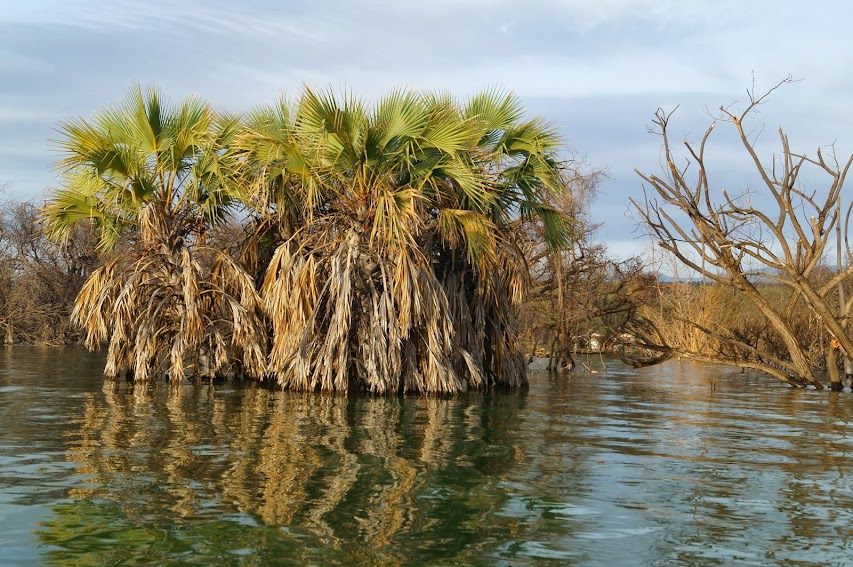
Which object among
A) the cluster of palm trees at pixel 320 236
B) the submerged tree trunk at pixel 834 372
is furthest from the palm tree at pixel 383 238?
the submerged tree trunk at pixel 834 372

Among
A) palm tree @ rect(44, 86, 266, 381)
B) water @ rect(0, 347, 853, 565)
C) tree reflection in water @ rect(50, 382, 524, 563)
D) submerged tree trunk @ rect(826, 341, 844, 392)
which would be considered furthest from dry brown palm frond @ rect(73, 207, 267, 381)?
submerged tree trunk @ rect(826, 341, 844, 392)

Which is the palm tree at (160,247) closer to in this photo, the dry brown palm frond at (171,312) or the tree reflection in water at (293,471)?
the dry brown palm frond at (171,312)

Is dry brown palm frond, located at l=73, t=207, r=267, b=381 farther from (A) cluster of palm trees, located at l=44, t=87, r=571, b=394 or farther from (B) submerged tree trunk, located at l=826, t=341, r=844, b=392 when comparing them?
(B) submerged tree trunk, located at l=826, t=341, r=844, b=392

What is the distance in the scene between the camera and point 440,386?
14477 mm

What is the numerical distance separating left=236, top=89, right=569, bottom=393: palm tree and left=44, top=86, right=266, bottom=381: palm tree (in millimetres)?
756

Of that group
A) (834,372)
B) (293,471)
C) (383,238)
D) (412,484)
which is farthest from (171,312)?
(834,372)

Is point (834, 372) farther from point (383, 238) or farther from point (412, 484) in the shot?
point (412, 484)

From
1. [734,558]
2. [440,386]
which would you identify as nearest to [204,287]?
[440,386]

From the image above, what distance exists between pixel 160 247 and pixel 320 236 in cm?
296

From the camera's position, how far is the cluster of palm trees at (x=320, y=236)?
563 inches

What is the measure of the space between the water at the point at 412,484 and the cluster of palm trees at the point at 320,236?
1841 millimetres

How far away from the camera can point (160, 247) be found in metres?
16.0

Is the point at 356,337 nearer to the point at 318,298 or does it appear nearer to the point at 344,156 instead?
the point at 318,298

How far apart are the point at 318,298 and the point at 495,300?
345 centimetres
